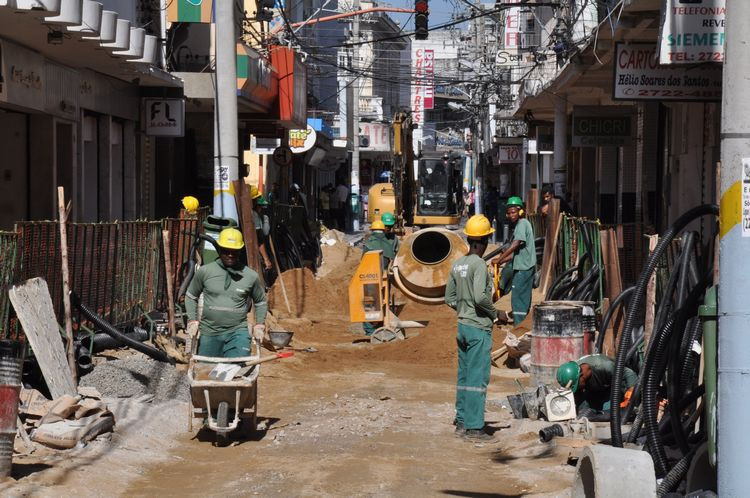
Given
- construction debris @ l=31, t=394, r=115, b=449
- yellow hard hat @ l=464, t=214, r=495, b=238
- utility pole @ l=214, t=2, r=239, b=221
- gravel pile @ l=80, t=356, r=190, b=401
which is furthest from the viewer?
utility pole @ l=214, t=2, r=239, b=221

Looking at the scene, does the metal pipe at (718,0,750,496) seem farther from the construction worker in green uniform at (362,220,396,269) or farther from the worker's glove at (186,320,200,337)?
the construction worker in green uniform at (362,220,396,269)

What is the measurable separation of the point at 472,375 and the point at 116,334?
4.18 meters

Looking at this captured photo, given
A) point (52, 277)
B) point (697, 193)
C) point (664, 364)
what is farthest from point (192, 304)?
point (697, 193)

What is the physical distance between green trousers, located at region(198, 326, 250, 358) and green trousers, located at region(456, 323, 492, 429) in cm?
190

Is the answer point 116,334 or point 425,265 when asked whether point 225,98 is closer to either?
point 116,334

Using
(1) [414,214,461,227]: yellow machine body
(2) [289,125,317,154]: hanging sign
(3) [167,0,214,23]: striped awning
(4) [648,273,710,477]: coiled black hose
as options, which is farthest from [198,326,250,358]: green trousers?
(1) [414,214,461,227]: yellow machine body

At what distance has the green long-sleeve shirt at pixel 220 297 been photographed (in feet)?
36.0

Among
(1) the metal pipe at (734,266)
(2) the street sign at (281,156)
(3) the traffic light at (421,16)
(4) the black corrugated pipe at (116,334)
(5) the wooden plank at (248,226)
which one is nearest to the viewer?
(1) the metal pipe at (734,266)

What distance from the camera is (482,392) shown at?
11.1 m

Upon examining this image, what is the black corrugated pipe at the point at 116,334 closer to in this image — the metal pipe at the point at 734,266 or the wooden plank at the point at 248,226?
the wooden plank at the point at 248,226

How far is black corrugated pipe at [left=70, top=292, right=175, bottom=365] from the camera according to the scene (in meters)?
13.1

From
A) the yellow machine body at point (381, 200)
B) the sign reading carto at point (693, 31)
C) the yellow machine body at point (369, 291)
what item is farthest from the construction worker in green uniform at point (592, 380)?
the yellow machine body at point (381, 200)

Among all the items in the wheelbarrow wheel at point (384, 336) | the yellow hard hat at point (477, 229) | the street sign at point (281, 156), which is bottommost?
the wheelbarrow wheel at point (384, 336)

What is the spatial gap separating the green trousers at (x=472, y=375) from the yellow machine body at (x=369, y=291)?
21.5 ft
